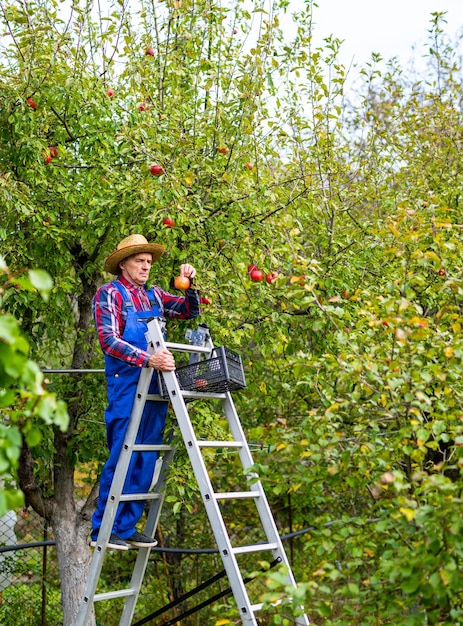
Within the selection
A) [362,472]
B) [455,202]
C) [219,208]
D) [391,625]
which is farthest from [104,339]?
[455,202]

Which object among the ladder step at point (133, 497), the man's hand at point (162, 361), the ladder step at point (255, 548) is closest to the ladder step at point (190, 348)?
the man's hand at point (162, 361)

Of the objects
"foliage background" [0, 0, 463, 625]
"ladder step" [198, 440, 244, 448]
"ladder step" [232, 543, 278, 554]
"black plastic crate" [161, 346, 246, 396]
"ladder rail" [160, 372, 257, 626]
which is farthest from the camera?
"foliage background" [0, 0, 463, 625]

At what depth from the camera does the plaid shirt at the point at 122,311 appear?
12.1 feet

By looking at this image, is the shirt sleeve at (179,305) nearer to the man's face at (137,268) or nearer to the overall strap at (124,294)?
the man's face at (137,268)

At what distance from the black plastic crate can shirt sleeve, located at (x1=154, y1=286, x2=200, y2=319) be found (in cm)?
46

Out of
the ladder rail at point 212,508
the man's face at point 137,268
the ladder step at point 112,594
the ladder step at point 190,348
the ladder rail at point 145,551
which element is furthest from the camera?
the man's face at point 137,268

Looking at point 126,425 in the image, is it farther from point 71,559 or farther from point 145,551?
point 71,559

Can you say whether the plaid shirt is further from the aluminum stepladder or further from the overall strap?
the aluminum stepladder

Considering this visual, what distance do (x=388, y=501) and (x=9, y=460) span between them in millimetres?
1286

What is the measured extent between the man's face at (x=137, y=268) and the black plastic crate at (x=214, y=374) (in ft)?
2.03

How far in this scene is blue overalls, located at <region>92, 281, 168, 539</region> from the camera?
3.85 metres

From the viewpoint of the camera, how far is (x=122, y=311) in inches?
157

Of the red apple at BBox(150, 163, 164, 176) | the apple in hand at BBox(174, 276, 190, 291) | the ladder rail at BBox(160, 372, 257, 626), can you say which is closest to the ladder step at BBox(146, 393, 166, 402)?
the ladder rail at BBox(160, 372, 257, 626)

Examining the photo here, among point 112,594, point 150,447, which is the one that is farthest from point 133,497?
point 112,594
